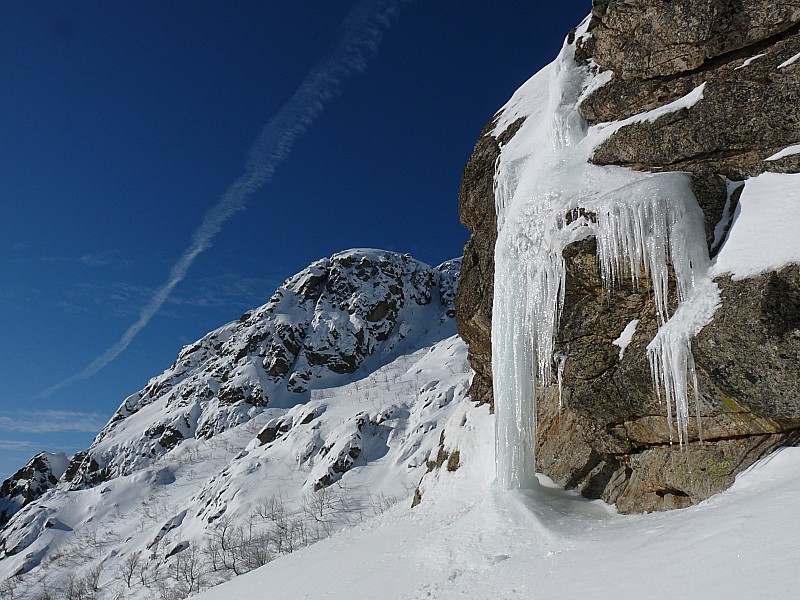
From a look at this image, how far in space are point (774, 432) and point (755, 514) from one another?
8.47ft

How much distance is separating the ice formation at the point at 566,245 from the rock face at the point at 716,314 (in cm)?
25

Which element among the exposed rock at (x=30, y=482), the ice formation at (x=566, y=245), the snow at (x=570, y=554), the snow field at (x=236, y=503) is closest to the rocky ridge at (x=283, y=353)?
the exposed rock at (x=30, y=482)

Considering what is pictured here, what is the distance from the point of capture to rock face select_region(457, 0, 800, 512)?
6.82 meters

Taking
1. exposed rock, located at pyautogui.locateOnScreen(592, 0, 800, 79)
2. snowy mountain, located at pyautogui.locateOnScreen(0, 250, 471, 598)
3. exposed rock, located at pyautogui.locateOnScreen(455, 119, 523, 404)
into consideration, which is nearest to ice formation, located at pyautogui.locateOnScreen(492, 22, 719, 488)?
exposed rock, located at pyautogui.locateOnScreen(592, 0, 800, 79)

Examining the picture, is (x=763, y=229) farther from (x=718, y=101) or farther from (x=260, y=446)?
(x=260, y=446)

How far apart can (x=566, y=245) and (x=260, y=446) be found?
50.6m

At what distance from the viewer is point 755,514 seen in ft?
15.8

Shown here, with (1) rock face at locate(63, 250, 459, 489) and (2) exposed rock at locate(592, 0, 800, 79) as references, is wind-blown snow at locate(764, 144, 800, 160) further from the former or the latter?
(1) rock face at locate(63, 250, 459, 489)

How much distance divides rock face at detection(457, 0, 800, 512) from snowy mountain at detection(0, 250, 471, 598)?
7.60 meters

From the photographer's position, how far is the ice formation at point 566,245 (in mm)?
7852

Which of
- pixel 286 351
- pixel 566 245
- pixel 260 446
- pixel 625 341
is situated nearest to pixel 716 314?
pixel 625 341

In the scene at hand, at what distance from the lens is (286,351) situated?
86562mm

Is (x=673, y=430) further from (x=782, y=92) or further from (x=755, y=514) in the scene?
(x=782, y=92)

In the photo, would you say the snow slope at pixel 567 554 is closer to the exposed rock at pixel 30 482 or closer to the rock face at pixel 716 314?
the rock face at pixel 716 314
